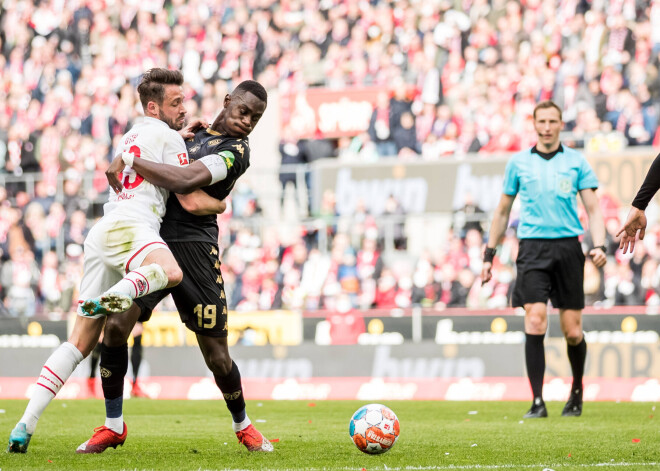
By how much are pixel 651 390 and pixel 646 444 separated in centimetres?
572

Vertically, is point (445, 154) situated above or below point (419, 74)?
below

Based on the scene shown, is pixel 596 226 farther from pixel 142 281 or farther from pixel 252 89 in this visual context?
pixel 142 281

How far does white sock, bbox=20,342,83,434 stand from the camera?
5.90m

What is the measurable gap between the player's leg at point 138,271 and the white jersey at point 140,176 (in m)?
0.13

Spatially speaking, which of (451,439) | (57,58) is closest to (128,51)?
(57,58)

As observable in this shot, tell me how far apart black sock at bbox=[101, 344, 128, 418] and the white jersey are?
0.74 m

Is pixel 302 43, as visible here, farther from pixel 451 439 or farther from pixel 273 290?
pixel 451 439

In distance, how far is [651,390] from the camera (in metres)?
12.1

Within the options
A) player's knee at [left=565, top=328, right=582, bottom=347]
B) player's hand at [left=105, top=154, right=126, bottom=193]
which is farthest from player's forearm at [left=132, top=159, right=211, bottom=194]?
player's knee at [left=565, top=328, right=582, bottom=347]

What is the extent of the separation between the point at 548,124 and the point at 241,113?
137 inches

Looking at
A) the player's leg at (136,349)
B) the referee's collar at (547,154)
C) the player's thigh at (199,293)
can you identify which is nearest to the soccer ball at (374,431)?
the player's thigh at (199,293)

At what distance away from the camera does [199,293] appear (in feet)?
20.9

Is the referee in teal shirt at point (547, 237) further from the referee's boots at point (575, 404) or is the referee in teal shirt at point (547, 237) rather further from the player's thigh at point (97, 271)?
the player's thigh at point (97, 271)

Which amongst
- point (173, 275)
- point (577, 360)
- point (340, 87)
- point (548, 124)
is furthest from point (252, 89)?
point (340, 87)
